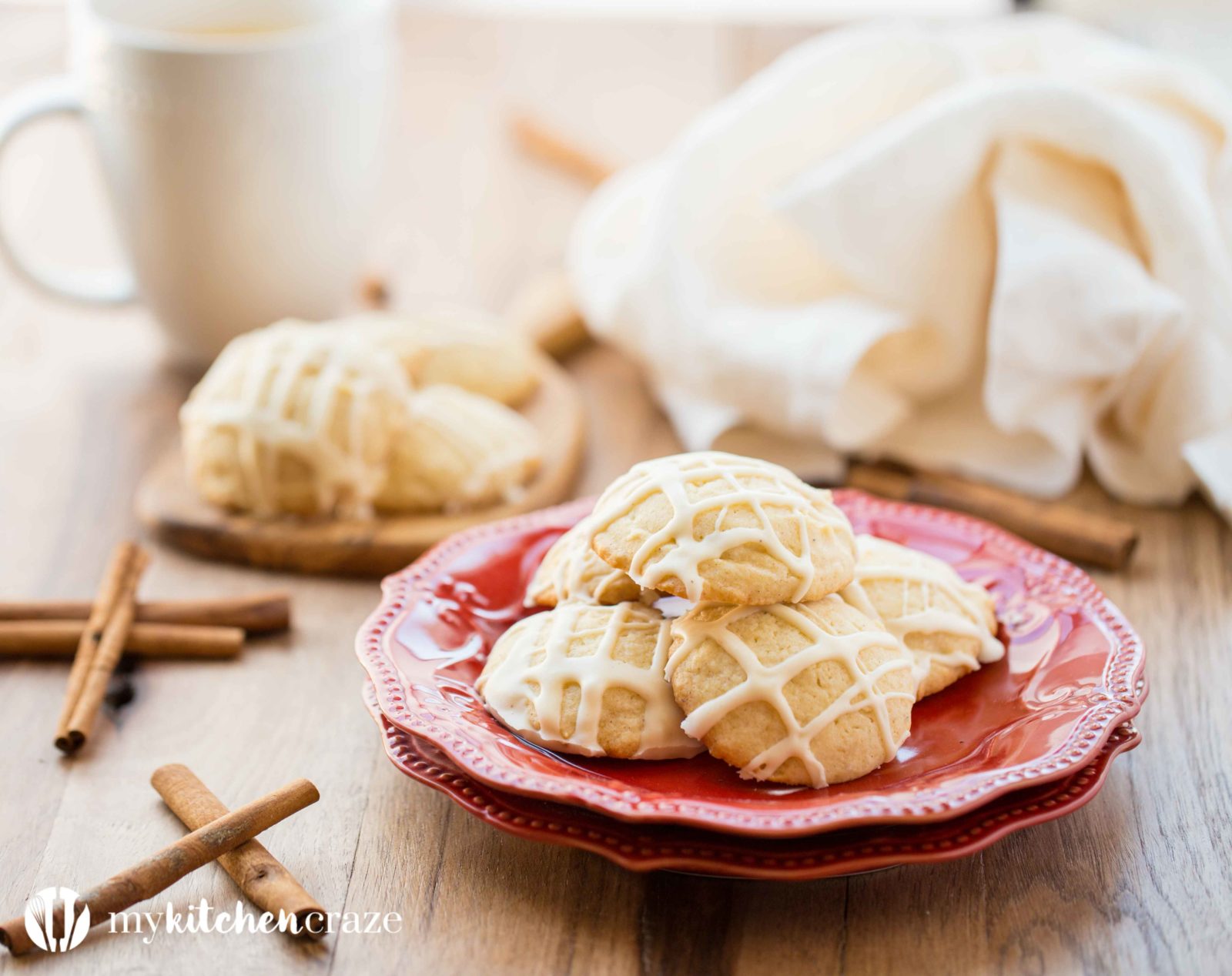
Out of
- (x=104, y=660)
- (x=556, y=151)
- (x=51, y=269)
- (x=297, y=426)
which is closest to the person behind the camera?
(x=104, y=660)

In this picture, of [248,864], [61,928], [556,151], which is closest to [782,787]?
[248,864]

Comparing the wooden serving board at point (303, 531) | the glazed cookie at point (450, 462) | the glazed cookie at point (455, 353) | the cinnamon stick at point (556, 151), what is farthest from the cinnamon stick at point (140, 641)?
the cinnamon stick at point (556, 151)

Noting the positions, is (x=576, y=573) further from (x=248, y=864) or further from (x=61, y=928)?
(x=61, y=928)

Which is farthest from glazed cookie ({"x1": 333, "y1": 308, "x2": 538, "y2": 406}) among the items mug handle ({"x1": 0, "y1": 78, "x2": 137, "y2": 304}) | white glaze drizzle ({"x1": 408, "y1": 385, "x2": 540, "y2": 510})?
mug handle ({"x1": 0, "y1": 78, "x2": 137, "y2": 304})

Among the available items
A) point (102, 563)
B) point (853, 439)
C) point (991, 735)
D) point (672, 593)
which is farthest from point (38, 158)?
point (991, 735)

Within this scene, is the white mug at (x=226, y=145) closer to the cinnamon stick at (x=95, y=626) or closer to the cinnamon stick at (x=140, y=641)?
the cinnamon stick at (x=95, y=626)
